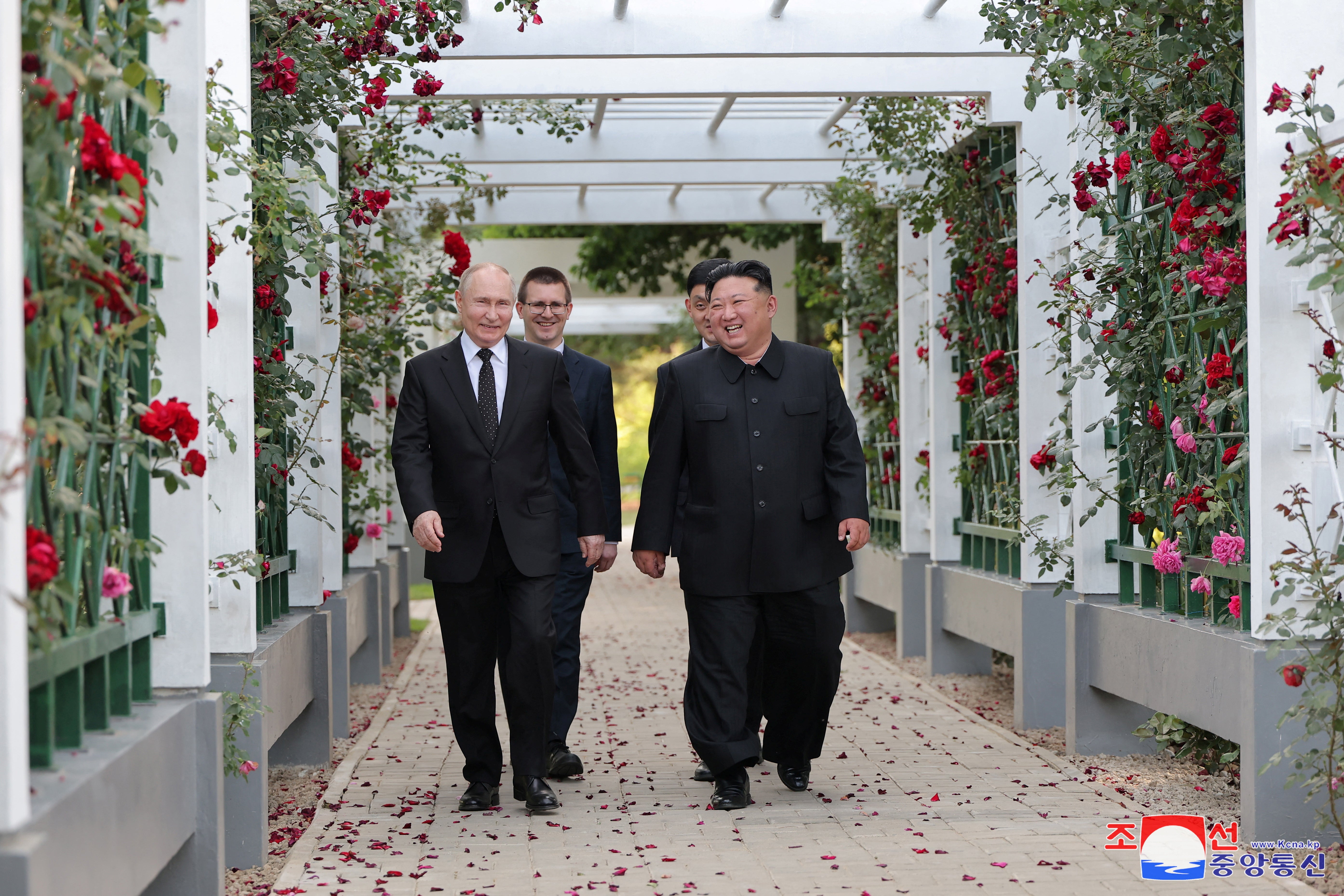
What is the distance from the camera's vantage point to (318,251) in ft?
16.3

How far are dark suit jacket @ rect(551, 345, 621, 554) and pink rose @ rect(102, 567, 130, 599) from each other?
225 centimetres

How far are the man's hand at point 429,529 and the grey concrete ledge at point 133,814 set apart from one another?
3.16 ft

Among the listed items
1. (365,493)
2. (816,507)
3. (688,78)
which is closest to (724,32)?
(688,78)

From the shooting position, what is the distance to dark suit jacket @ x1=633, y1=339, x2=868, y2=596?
475 centimetres

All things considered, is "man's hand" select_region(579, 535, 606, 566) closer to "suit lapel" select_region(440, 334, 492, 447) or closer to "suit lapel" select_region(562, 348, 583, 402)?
"suit lapel" select_region(440, 334, 492, 447)

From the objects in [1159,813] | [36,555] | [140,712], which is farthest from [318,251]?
[1159,813]

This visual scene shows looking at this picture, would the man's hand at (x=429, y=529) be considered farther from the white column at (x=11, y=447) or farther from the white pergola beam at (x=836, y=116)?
the white pergola beam at (x=836, y=116)

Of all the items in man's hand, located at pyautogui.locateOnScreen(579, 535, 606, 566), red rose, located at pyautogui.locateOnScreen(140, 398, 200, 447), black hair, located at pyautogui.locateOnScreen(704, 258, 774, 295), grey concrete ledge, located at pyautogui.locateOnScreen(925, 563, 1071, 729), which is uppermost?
black hair, located at pyautogui.locateOnScreen(704, 258, 774, 295)

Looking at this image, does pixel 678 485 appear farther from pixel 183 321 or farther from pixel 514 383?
pixel 183 321

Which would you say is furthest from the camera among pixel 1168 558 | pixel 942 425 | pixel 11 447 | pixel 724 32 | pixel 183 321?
pixel 942 425

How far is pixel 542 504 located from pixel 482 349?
1.81ft

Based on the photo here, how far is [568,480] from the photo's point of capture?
5145 mm

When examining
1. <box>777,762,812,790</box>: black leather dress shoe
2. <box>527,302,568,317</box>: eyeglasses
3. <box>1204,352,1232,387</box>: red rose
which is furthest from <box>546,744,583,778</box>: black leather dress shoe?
<box>1204,352,1232,387</box>: red rose

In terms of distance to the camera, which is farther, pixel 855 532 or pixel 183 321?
pixel 855 532
